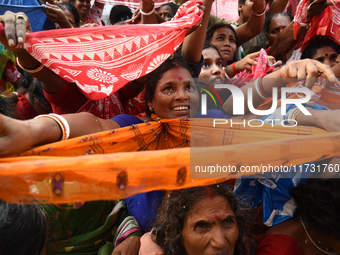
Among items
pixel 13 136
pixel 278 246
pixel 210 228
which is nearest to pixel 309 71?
pixel 210 228

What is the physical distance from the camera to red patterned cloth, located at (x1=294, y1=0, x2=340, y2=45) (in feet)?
9.32

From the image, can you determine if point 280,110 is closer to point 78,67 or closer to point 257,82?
point 257,82

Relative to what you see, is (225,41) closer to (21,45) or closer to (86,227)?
(21,45)

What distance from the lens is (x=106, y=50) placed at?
207 cm

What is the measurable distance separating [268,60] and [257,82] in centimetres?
79

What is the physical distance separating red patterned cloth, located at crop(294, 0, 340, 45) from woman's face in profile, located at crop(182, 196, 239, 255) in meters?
2.33

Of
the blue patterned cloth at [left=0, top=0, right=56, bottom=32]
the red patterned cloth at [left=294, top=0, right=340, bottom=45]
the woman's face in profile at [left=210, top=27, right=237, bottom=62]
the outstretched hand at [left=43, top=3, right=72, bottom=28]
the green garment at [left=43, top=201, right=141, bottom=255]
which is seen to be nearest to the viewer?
the green garment at [left=43, top=201, right=141, bottom=255]

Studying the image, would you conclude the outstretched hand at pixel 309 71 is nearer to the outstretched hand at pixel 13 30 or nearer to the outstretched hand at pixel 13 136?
the outstretched hand at pixel 13 136

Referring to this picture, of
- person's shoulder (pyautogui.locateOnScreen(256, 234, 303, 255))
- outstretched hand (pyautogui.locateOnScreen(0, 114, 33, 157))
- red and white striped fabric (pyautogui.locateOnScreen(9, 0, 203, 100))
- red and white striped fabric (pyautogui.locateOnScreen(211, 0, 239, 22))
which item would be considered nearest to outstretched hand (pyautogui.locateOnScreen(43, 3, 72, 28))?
red and white striped fabric (pyautogui.locateOnScreen(9, 0, 203, 100))

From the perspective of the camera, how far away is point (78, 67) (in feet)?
6.43

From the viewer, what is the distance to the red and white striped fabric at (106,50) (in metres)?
1.93

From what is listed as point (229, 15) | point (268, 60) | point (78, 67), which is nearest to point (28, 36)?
point (78, 67)

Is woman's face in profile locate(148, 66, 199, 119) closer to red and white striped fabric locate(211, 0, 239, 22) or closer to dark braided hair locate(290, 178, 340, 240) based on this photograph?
dark braided hair locate(290, 178, 340, 240)

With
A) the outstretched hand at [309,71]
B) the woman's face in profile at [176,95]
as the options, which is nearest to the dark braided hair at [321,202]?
the outstretched hand at [309,71]
